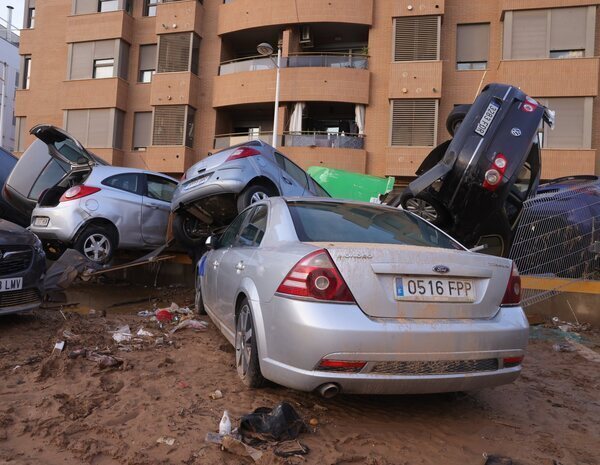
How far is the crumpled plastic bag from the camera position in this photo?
8.78 ft

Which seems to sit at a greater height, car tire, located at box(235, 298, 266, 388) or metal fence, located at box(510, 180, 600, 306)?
metal fence, located at box(510, 180, 600, 306)

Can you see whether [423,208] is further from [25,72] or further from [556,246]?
[25,72]

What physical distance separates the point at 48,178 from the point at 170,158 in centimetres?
1245

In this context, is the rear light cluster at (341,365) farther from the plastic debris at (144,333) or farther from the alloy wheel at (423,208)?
the alloy wheel at (423,208)

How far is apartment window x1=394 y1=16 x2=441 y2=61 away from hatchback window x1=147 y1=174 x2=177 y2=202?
12466mm

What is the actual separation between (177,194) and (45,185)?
2.79m

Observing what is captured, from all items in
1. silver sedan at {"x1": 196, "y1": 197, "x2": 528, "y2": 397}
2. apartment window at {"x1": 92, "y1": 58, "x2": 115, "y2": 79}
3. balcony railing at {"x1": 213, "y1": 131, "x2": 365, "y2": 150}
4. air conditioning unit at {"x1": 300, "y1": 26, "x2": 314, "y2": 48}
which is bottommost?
silver sedan at {"x1": 196, "y1": 197, "x2": 528, "y2": 397}

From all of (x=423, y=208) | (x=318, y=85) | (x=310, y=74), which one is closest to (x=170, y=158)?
(x=310, y=74)

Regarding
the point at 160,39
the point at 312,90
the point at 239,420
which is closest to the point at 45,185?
the point at 239,420

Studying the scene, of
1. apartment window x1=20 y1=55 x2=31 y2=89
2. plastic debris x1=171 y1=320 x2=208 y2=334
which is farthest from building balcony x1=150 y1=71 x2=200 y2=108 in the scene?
plastic debris x1=171 y1=320 x2=208 y2=334

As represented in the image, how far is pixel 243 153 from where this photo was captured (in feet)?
23.3

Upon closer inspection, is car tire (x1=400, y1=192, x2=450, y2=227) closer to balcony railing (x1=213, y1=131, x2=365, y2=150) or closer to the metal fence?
the metal fence

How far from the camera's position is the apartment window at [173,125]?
20.5 meters

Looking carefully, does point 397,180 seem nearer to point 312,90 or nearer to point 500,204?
point 312,90
